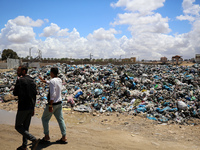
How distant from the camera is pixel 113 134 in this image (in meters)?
3.80

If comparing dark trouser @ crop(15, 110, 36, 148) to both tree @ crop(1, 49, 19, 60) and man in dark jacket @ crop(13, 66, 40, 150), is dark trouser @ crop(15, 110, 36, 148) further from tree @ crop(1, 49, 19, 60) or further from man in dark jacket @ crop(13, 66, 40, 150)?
tree @ crop(1, 49, 19, 60)

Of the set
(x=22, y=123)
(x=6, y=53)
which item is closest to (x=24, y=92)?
(x=22, y=123)

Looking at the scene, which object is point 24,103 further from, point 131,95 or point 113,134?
point 131,95

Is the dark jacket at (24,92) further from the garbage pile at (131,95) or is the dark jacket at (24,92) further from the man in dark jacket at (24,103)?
the garbage pile at (131,95)

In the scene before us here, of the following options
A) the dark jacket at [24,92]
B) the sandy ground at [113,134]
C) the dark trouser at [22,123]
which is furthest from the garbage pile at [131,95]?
the dark jacket at [24,92]

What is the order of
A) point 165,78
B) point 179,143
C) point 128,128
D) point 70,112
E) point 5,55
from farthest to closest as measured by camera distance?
point 5,55
point 165,78
point 70,112
point 128,128
point 179,143

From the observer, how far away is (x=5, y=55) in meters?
38.9

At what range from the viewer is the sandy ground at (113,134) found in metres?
3.07

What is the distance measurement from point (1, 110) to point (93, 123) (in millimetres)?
3868

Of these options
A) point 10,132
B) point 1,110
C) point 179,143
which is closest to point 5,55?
point 1,110

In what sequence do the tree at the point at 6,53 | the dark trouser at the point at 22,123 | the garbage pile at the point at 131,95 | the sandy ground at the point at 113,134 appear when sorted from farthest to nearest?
the tree at the point at 6,53, the garbage pile at the point at 131,95, the sandy ground at the point at 113,134, the dark trouser at the point at 22,123

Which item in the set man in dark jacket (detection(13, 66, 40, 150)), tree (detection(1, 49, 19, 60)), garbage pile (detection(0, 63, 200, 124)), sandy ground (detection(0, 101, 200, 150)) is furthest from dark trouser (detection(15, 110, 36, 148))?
tree (detection(1, 49, 19, 60))

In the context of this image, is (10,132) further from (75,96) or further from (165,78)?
(165,78)

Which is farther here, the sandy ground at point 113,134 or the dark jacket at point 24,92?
the sandy ground at point 113,134
